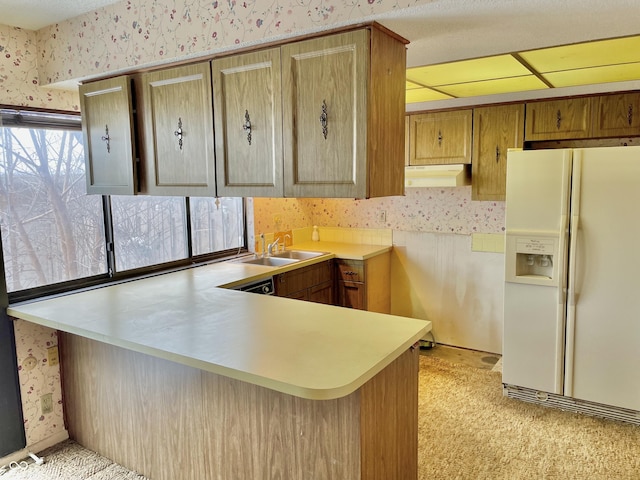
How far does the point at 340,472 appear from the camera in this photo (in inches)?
69.9

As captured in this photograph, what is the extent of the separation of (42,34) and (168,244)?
1.52 meters

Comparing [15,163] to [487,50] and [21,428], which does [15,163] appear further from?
[487,50]

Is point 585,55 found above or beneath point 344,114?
above

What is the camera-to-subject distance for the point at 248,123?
7.41 feet

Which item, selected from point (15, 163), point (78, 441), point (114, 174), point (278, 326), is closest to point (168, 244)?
point (114, 174)

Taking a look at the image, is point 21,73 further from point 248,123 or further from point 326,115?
point 326,115

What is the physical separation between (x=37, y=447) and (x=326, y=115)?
2458 mm

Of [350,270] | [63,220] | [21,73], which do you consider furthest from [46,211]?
[350,270]

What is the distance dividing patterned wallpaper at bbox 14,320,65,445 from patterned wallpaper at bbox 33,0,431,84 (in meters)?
1.45

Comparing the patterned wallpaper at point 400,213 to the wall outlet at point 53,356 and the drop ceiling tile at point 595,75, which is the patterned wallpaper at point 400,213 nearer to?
the drop ceiling tile at point 595,75

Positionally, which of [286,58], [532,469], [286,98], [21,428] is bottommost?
[532,469]

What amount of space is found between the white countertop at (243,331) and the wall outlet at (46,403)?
1.87 feet

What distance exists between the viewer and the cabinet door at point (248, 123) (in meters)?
2.16

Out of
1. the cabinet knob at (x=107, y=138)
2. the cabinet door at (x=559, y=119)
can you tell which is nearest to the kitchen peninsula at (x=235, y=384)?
the cabinet knob at (x=107, y=138)
